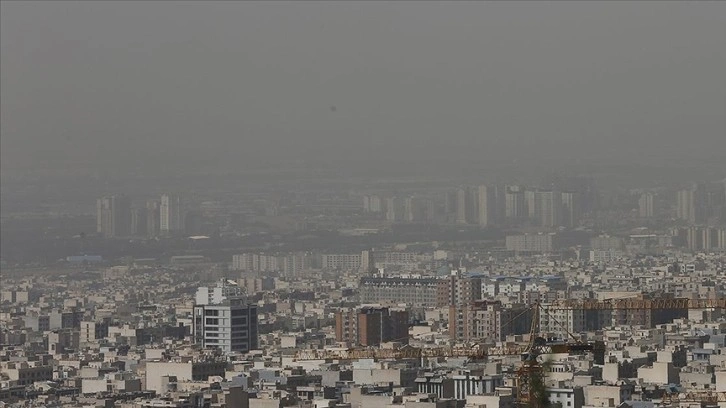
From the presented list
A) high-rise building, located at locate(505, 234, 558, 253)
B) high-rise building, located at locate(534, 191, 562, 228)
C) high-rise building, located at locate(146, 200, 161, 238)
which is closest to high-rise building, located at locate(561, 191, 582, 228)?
high-rise building, located at locate(534, 191, 562, 228)

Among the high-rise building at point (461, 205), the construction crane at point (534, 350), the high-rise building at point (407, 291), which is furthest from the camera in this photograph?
the high-rise building at point (461, 205)

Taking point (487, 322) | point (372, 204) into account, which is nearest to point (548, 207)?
point (372, 204)

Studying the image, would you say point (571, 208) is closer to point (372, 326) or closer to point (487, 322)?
point (372, 326)

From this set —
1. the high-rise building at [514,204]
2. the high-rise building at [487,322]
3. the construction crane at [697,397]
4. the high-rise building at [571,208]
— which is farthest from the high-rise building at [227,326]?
the high-rise building at [514,204]

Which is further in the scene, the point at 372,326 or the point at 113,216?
the point at 113,216

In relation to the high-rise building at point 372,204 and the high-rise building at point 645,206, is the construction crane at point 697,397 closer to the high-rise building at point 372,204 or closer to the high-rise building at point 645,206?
the high-rise building at point 645,206
